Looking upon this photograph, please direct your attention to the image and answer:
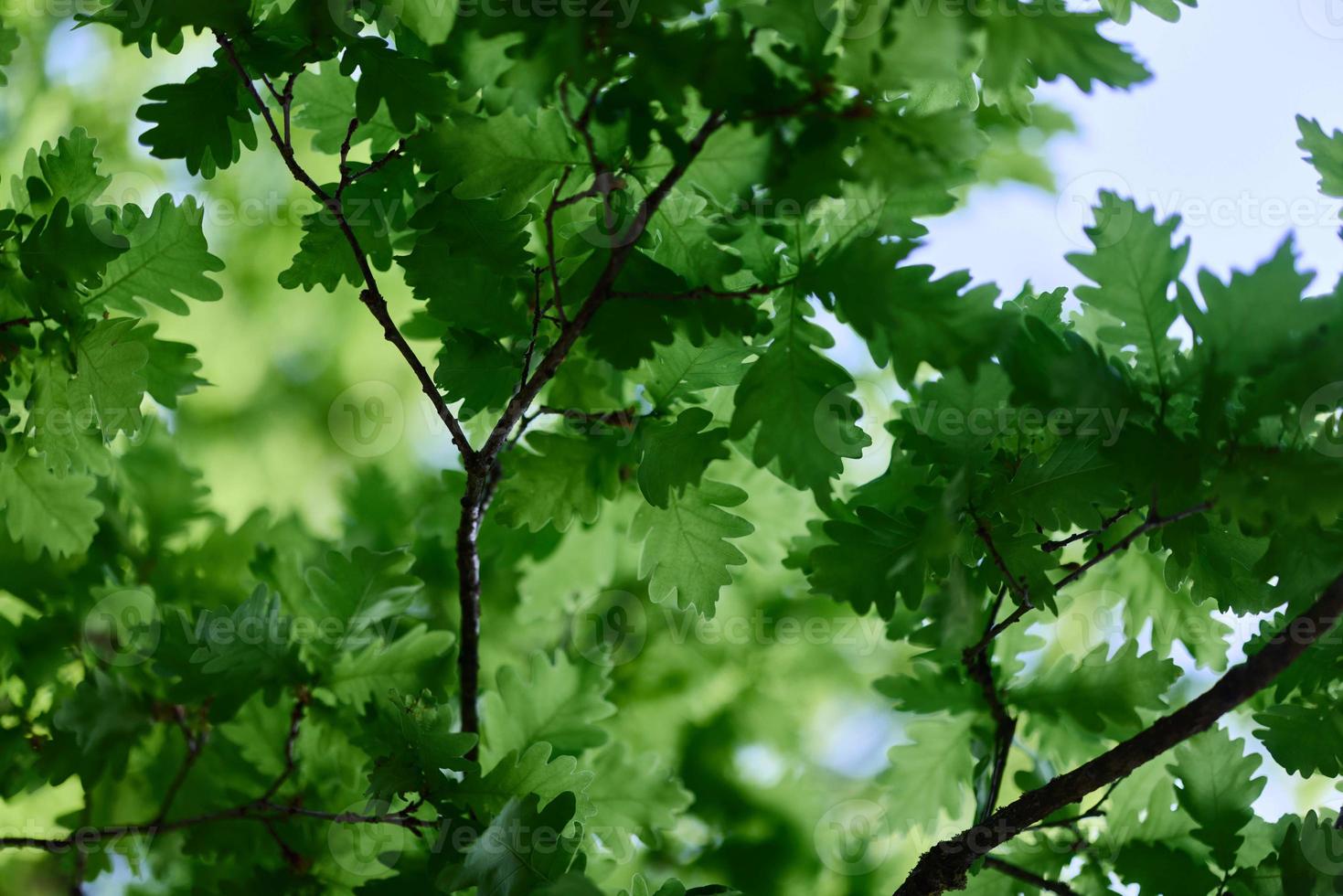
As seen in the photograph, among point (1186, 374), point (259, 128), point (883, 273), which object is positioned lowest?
point (1186, 374)

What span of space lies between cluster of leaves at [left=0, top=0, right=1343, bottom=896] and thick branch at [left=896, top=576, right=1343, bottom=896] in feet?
0.29

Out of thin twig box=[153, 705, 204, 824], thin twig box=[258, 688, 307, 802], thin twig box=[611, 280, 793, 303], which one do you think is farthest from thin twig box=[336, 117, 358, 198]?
thin twig box=[153, 705, 204, 824]

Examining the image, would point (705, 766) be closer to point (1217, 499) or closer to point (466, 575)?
point (466, 575)

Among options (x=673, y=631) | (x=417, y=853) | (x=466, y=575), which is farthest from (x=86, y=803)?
(x=673, y=631)

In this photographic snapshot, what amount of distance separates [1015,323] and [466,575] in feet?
2.09

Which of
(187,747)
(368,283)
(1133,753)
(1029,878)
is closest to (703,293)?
(368,283)

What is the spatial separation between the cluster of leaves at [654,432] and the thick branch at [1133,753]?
9cm

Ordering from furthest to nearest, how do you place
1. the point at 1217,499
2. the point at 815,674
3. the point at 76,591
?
the point at 815,674 → the point at 76,591 → the point at 1217,499

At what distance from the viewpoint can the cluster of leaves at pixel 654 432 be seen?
803mm

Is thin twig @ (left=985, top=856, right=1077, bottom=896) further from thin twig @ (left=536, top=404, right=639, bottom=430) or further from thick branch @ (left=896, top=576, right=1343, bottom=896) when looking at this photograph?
thin twig @ (left=536, top=404, right=639, bottom=430)

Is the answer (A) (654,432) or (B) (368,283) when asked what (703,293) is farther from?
(B) (368,283)

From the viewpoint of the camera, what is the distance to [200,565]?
162 centimetres

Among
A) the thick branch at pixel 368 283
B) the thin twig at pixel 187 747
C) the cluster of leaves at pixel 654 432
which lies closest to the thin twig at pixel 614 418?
the cluster of leaves at pixel 654 432

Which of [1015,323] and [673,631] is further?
[673,631]
